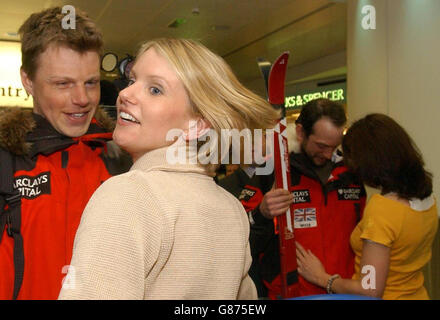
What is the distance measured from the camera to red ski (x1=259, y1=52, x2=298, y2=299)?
2.06 metres

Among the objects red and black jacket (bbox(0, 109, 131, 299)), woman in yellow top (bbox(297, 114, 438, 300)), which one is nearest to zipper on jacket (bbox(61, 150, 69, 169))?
red and black jacket (bbox(0, 109, 131, 299))

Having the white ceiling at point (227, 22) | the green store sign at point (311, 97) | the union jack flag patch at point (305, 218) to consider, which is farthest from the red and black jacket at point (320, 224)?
the green store sign at point (311, 97)

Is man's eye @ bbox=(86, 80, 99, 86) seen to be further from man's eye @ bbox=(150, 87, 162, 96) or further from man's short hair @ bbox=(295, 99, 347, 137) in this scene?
man's short hair @ bbox=(295, 99, 347, 137)

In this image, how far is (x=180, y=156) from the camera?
0.96 meters

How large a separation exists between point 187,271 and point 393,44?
9.94 ft

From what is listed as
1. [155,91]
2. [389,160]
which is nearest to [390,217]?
[389,160]

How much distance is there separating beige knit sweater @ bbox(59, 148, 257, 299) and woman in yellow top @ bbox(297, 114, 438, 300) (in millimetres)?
987

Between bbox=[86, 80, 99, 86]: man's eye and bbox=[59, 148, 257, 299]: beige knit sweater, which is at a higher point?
bbox=[86, 80, 99, 86]: man's eye

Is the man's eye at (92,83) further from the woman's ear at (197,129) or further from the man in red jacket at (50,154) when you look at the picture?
the woman's ear at (197,129)

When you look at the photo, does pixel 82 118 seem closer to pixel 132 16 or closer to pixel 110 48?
pixel 132 16

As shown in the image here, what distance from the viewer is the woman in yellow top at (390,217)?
174 cm
